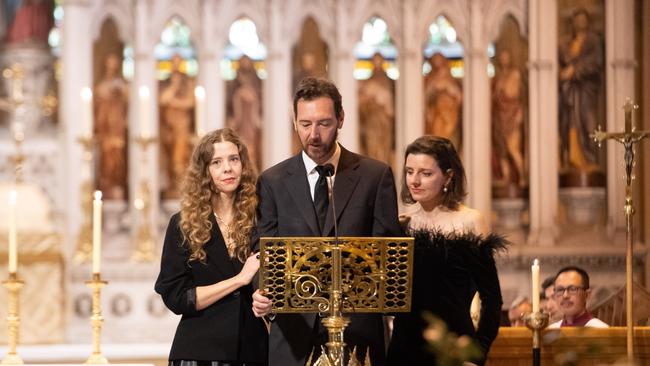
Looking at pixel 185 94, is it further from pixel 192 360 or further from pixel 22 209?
pixel 192 360

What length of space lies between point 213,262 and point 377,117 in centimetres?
678

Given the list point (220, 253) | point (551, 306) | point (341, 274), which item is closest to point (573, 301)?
point (551, 306)

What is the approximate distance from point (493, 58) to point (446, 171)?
6719mm

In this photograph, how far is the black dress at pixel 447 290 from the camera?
175 inches

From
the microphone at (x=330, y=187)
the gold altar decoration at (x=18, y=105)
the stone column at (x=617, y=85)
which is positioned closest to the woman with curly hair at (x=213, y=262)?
the microphone at (x=330, y=187)

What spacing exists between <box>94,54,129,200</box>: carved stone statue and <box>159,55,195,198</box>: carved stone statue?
0.35m

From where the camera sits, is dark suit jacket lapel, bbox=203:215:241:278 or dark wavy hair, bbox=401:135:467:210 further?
dark wavy hair, bbox=401:135:467:210

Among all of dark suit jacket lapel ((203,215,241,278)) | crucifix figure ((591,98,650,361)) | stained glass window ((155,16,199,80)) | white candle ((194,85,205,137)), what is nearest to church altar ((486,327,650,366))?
crucifix figure ((591,98,650,361))

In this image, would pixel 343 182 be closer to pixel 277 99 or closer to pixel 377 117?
pixel 277 99

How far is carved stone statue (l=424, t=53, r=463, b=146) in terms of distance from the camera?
37.1 ft

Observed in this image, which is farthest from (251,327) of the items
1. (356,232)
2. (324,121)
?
(324,121)

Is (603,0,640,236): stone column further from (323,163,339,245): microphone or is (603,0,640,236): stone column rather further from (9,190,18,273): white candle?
(323,163,339,245): microphone

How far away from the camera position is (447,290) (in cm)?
450

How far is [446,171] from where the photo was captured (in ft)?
16.0
